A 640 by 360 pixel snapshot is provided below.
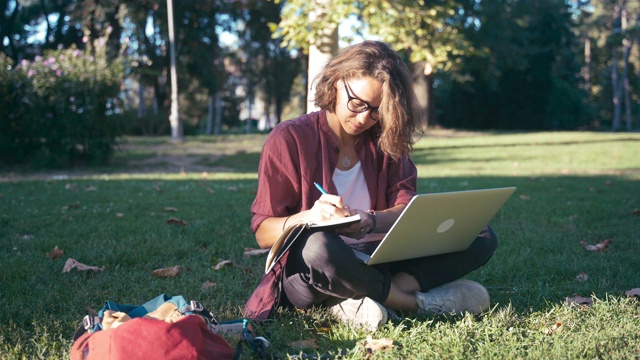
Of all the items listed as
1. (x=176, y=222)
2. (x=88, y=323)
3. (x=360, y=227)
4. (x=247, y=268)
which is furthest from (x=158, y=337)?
(x=176, y=222)

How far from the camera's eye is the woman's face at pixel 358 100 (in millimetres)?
3127

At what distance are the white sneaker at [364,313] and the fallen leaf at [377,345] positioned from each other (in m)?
0.15

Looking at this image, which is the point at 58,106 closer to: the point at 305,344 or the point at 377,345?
the point at 305,344

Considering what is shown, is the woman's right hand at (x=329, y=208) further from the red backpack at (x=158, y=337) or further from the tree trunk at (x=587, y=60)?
the tree trunk at (x=587, y=60)

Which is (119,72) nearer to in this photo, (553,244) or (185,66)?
(553,244)

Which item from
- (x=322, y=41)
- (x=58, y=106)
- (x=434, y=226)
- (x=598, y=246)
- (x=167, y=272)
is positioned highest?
(x=322, y=41)

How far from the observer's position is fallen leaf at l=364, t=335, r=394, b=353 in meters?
2.77

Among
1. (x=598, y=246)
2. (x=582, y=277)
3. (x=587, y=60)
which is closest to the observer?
(x=582, y=277)

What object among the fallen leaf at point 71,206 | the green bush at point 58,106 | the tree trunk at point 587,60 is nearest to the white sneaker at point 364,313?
the fallen leaf at point 71,206

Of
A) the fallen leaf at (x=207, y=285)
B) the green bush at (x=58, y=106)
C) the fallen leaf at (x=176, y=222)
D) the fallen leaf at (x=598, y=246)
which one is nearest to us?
the fallen leaf at (x=207, y=285)

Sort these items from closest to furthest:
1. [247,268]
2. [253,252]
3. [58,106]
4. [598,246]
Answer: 1. [247,268]
2. [253,252]
3. [598,246]
4. [58,106]

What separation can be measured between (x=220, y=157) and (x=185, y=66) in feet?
45.6

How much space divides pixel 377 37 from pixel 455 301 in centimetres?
792

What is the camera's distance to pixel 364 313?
9.97 ft
